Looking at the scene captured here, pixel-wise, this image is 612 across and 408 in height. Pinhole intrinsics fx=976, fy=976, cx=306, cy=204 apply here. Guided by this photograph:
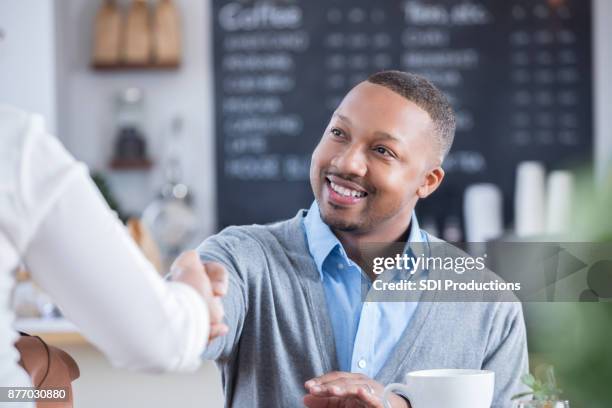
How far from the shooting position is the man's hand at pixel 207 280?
92 centimetres

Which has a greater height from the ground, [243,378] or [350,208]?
[350,208]

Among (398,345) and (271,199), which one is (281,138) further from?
(398,345)

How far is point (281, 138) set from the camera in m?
3.66

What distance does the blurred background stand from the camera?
362 cm

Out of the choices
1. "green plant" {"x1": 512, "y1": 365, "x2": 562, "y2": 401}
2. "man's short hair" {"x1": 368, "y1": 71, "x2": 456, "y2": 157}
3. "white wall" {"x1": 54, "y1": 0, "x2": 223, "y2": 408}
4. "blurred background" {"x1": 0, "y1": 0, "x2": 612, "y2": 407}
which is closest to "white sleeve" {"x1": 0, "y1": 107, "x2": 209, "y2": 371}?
"green plant" {"x1": 512, "y1": 365, "x2": 562, "y2": 401}

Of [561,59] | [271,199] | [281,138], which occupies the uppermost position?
[561,59]

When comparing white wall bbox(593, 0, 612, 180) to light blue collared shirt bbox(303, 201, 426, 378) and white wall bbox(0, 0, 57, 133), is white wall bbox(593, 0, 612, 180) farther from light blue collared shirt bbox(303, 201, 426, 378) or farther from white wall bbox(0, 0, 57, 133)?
light blue collared shirt bbox(303, 201, 426, 378)

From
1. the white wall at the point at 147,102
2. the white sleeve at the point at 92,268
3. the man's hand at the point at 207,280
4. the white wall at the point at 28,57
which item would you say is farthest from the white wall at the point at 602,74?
the white sleeve at the point at 92,268

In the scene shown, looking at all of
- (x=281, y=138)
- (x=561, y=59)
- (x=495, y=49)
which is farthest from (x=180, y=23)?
(x=561, y=59)

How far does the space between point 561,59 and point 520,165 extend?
1.40 ft

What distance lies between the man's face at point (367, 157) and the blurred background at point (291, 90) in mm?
2259

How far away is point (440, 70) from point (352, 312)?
2503mm

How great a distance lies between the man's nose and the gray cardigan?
→ 0.14 meters

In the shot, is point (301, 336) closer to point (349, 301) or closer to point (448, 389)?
point (349, 301)
